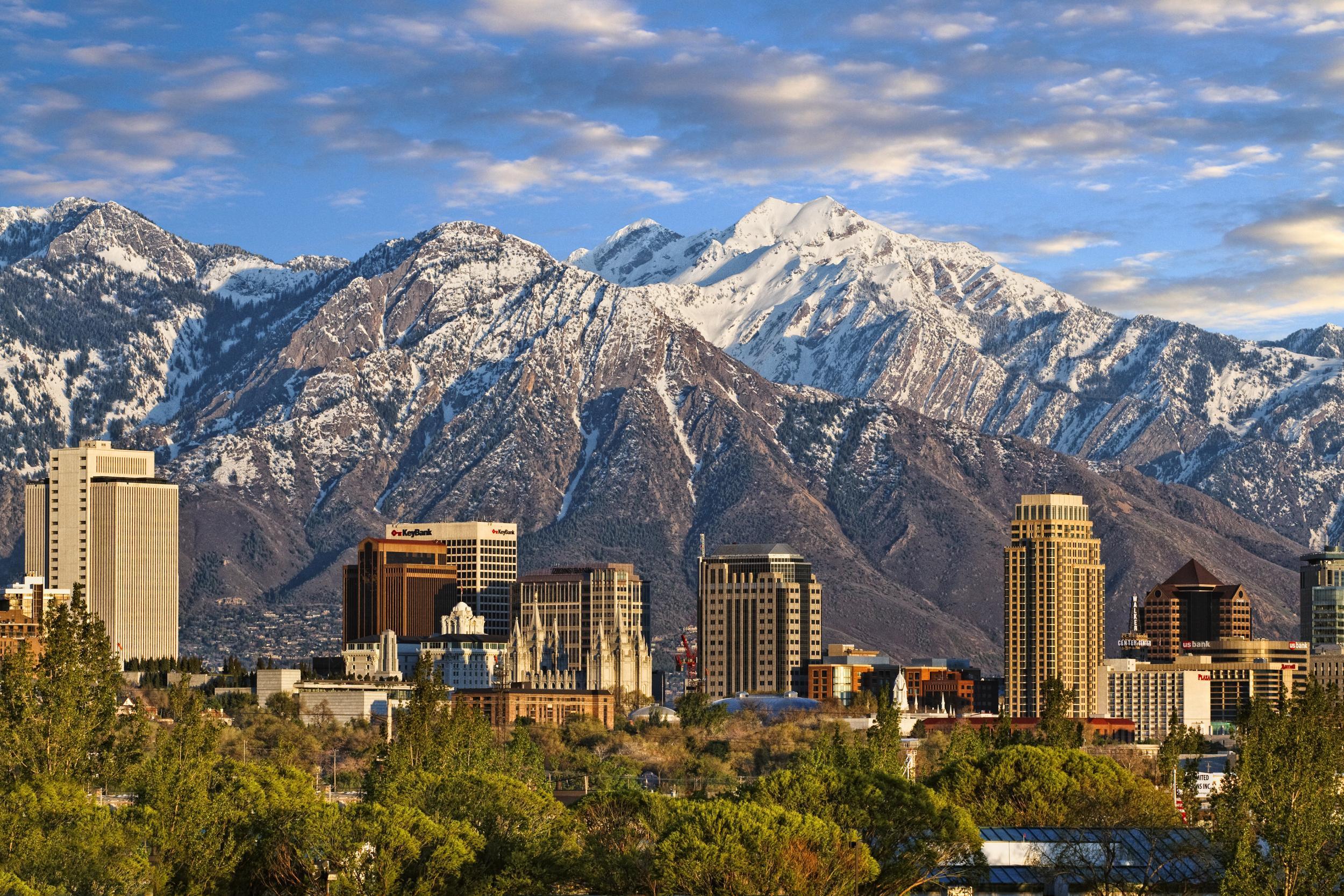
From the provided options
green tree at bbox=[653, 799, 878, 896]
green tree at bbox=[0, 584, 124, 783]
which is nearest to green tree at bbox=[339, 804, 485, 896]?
green tree at bbox=[653, 799, 878, 896]

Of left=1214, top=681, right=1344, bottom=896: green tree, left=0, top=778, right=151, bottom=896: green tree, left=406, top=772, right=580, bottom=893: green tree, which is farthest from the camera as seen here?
left=406, top=772, right=580, bottom=893: green tree

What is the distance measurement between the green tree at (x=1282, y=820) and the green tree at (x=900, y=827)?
63.6ft

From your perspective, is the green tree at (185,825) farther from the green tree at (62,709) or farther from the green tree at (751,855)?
the green tree at (751,855)

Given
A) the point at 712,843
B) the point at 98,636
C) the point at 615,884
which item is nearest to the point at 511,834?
the point at 615,884

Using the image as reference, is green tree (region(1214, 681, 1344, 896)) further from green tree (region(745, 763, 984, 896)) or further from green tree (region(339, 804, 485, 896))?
green tree (region(339, 804, 485, 896))

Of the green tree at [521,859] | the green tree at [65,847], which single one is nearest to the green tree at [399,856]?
the green tree at [521,859]

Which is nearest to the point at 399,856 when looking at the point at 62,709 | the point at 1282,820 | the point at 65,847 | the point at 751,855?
the point at 65,847

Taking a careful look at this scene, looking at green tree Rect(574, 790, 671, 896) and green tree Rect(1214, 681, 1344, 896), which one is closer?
green tree Rect(1214, 681, 1344, 896)

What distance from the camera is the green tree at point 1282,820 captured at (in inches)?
6289

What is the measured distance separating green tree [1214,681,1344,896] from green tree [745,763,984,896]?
1939 cm

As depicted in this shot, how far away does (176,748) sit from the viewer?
654 feet

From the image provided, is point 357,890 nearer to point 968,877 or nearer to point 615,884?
point 615,884

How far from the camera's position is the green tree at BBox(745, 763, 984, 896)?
604ft

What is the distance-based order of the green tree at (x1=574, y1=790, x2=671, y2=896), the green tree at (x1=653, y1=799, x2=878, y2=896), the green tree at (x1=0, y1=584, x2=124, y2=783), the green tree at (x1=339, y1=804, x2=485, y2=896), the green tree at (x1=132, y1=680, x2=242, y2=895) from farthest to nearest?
the green tree at (x1=0, y1=584, x2=124, y2=783) < the green tree at (x1=132, y1=680, x2=242, y2=895) < the green tree at (x1=574, y1=790, x2=671, y2=896) < the green tree at (x1=339, y1=804, x2=485, y2=896) < the green tree at (x1=653, y1=799, x2=878, y2=896)
